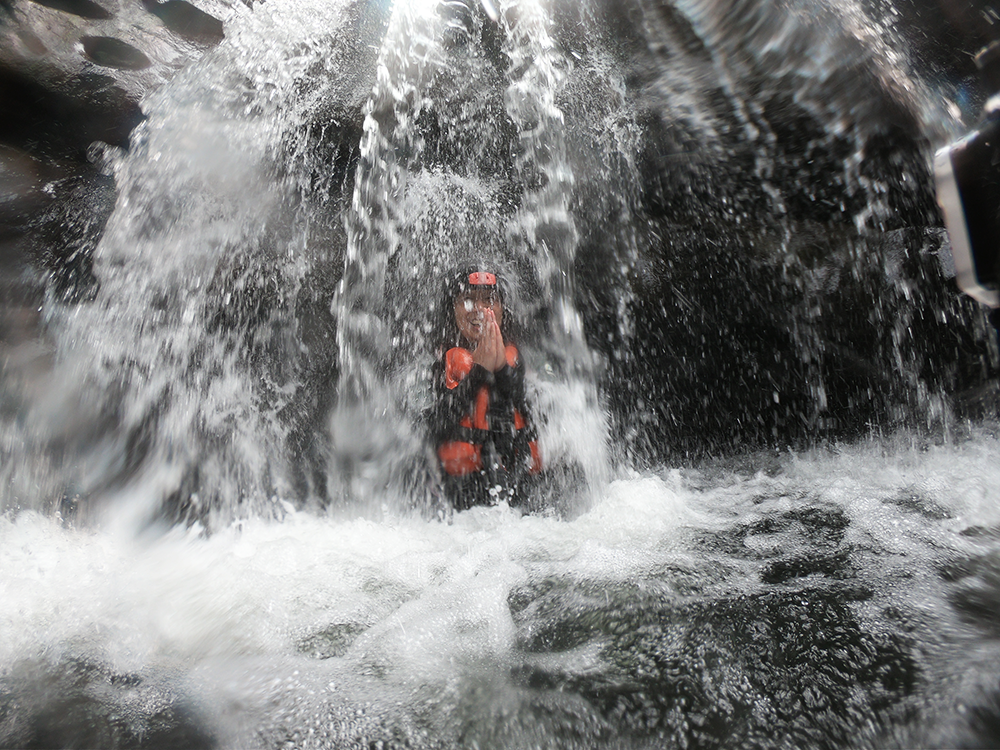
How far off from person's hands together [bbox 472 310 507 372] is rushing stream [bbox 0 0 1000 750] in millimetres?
374

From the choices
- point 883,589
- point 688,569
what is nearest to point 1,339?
point 688,569

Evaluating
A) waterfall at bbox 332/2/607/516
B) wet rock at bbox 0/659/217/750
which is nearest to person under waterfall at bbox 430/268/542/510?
waterfall at bbox 332/2/607/516

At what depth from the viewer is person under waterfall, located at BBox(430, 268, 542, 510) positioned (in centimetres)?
326

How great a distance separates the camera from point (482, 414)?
3.26m

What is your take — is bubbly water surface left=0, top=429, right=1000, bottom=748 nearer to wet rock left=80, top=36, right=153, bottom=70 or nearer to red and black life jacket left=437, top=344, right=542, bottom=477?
red and black life jacket left=437, top=344, right=542, bottom=477

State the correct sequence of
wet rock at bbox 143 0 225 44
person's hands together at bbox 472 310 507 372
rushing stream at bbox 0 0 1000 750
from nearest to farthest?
rushing stream at bbox 0 0 1000 750 < person's hands together at bbox 472 310 507 372 < wet rock at bbox 143 0 225 44

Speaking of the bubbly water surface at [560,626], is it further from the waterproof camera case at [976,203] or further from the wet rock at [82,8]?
the wet rock at [82,8]

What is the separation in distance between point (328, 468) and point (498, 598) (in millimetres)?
2365

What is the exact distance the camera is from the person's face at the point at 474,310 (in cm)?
331

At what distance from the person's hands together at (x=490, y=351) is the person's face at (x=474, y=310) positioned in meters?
0.04

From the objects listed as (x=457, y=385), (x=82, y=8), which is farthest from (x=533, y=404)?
(x=82, y=8)

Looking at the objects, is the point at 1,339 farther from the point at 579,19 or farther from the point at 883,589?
the point at 883,589

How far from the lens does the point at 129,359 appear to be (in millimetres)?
3744

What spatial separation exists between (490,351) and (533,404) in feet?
1.64
